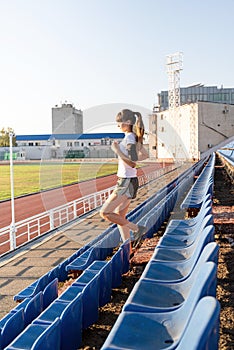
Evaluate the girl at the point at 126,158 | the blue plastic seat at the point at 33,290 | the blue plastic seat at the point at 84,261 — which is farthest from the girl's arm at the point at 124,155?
the blue plastic seat at the point at 33,290

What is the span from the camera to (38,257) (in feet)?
24.7

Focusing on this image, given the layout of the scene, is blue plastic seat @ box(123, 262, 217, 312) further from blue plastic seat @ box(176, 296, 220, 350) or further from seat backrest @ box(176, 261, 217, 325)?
blue plastic seat @ box(176, 296, 220, 350)

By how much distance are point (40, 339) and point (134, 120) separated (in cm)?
283

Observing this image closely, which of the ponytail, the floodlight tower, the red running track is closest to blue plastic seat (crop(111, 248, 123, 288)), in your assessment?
the ponytail

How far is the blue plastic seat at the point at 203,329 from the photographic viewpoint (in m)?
1.48

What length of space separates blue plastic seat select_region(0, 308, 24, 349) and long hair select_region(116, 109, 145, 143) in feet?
7.10

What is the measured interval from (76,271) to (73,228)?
5.17 meters

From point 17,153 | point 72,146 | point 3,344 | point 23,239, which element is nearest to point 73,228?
point 23,239

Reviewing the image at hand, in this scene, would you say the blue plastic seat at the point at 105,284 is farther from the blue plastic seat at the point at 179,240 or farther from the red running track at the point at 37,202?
the red running track at the point at 37,202

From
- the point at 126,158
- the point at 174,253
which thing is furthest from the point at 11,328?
the point at 126,158

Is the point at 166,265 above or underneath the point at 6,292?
above

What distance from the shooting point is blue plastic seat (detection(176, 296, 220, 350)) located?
4.86 ft

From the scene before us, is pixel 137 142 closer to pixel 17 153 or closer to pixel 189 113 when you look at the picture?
pixel 189 113

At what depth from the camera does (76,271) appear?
17.0ft
